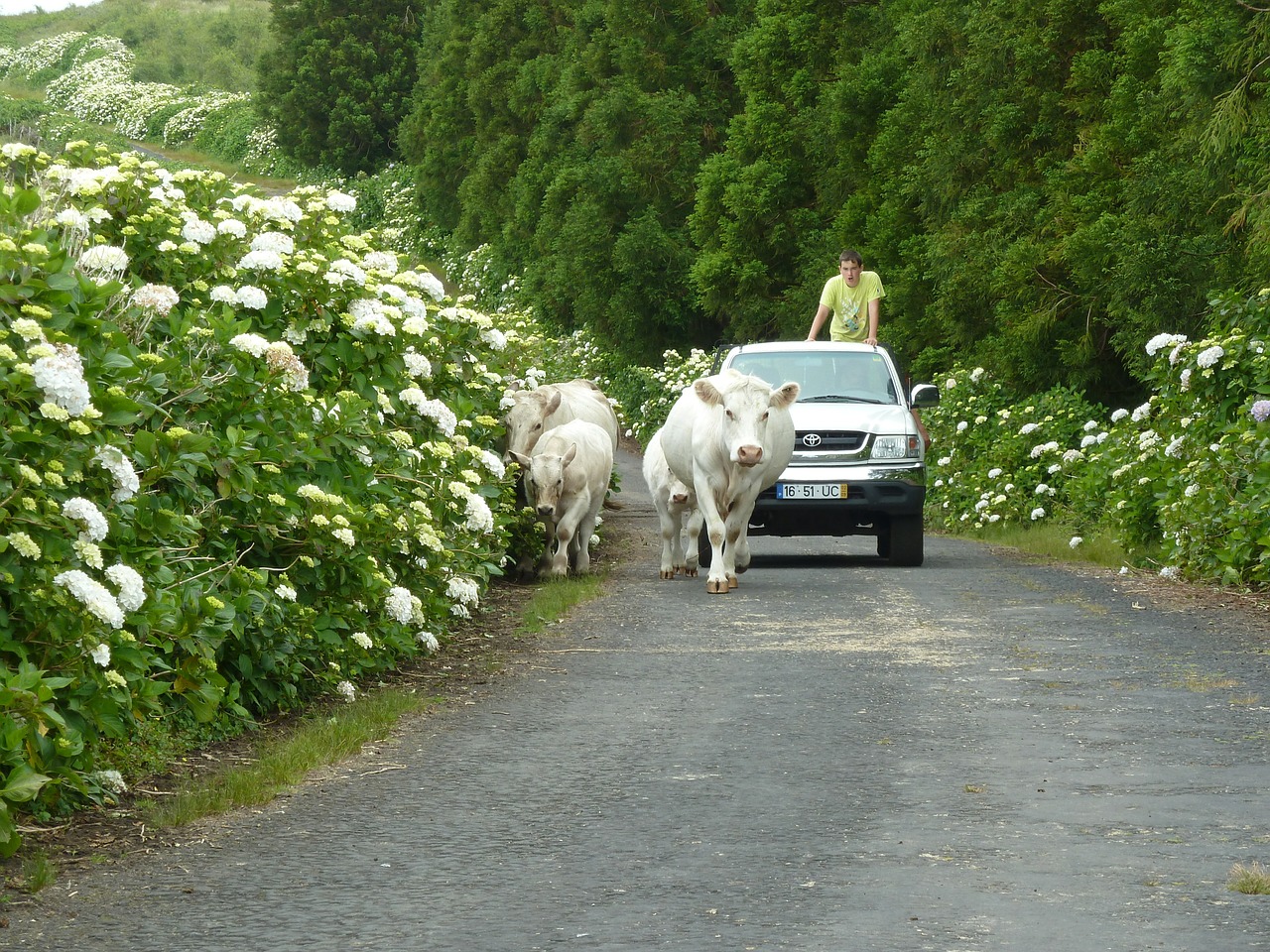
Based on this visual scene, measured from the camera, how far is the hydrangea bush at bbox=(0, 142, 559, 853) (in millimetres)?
6590

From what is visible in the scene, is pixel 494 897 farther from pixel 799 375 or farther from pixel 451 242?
pixel 451 242

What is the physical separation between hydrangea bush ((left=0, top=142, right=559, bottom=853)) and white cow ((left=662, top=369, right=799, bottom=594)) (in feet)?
5.92

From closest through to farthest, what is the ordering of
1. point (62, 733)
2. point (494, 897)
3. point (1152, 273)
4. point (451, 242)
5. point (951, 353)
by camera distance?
point (494, 897), point (62, 733), point (1152, 273), point (951, 353), point (451, 242)

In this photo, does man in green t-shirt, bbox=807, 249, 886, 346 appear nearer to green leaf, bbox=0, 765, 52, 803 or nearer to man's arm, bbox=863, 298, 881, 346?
man's arm, bbox=863, 298, 881, 346

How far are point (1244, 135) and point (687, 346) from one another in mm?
24840

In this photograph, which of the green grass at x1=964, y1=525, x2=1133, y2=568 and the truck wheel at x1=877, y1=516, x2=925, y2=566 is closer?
the truck wheel at x1=877, y1=516, x2=925, y2=566

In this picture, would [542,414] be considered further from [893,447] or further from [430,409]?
[430,409]

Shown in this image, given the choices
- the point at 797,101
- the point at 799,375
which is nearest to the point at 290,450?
the point at 799,375

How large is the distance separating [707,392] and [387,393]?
4095 millimetres

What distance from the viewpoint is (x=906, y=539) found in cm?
1728

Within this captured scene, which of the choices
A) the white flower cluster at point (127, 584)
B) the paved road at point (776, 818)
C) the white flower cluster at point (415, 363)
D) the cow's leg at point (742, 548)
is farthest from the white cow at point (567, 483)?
the white flower cluster at point (127, 584)

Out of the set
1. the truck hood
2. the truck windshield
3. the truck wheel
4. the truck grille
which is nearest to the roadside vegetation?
the truck wheel

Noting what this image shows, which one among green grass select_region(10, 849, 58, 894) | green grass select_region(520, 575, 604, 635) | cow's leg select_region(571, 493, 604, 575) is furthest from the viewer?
cow's leg select_region(571, 493, 604, 575)

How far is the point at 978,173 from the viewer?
26.9 meters
